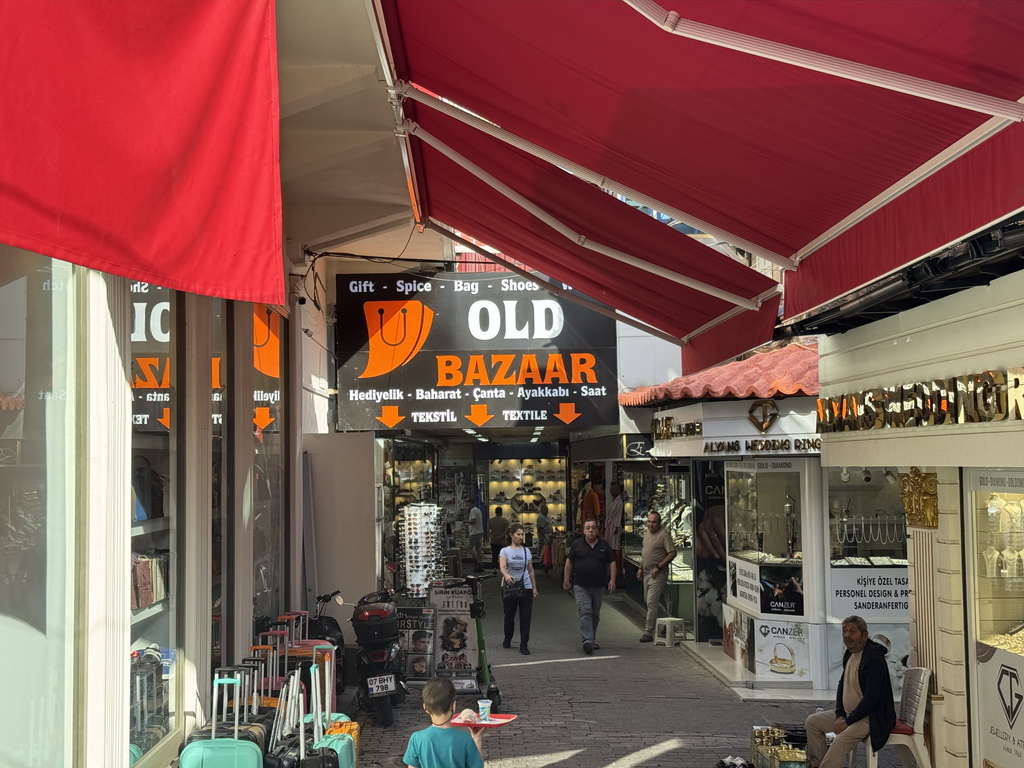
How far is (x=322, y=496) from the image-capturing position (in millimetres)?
12594

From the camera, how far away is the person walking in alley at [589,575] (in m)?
13.5

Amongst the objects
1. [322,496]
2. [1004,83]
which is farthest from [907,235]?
[322,496]

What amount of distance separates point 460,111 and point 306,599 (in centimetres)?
799

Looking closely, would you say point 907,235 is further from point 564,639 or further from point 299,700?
Answer: point 564,639

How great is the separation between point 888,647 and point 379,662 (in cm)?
540

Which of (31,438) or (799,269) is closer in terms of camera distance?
(31,438)

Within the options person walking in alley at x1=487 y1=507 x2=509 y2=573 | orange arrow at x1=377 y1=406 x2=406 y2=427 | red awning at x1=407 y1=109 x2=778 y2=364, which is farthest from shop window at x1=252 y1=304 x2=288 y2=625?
person walking in alley at x1=487 y1=507 x2=509 y2=573

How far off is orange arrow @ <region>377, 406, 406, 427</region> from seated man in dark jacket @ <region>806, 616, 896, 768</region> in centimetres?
615

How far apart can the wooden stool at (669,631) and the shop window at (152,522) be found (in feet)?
27.4

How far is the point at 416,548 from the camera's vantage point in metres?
15.5

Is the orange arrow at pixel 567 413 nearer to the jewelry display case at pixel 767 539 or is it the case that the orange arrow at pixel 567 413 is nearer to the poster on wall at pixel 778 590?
the jewelry display case at pixel 767 539

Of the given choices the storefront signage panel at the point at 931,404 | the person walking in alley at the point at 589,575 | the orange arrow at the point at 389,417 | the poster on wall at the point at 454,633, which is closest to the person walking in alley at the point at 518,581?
the person walking in alley at the point at 589,575

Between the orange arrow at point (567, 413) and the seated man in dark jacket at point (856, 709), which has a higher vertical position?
the orange arrow at point (567, 413)

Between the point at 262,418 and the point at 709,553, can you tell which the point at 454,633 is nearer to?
the point at 262,418
